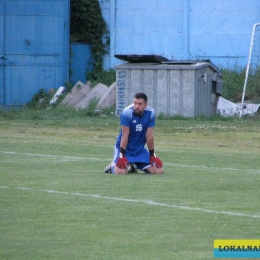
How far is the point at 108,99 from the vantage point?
2667 centimetres

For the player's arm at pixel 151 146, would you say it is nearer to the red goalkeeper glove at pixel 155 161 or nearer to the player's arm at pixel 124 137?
the red goalkeeper glove at pixel 155 161

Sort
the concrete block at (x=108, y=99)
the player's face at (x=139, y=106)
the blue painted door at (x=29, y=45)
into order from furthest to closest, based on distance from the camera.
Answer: the blue painted door at (x=29, y=45)
the concrete block at (x=108, y=99)
the player's face at (x=139, y=106)

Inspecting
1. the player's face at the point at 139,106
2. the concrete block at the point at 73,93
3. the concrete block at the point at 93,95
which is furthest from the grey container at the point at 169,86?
the player's face at the point at 139,106

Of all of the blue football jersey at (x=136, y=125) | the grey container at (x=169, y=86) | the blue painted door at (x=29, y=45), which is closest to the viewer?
the blue football jersey at (x=136, y=125)

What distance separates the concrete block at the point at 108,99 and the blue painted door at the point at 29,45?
3.30 meters

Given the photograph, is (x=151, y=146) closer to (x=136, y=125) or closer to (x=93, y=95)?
(x=136, y=125)

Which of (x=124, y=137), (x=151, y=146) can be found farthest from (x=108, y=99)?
(x=124, y=137)

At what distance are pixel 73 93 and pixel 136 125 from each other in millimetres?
16394

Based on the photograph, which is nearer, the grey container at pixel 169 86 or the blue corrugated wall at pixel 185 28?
the grey container at pixel 169 86

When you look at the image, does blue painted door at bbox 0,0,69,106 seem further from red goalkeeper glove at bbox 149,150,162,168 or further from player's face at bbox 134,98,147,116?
player's face at bbox 134,98,147,116

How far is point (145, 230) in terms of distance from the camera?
758cm

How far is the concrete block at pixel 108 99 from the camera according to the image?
26.5 m

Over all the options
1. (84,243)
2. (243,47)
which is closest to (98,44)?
(243,47)

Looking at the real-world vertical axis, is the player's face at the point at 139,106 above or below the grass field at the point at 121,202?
above
